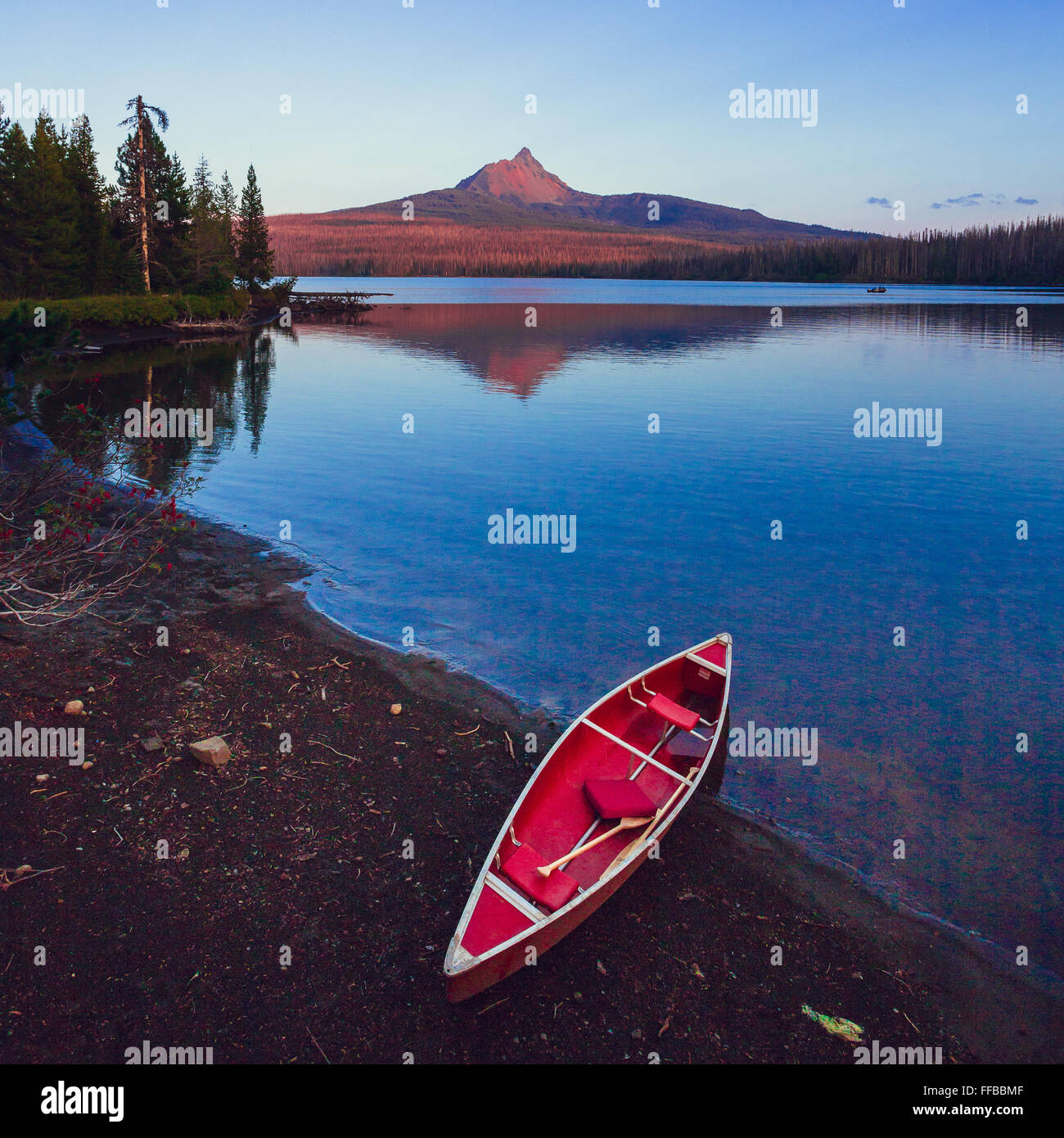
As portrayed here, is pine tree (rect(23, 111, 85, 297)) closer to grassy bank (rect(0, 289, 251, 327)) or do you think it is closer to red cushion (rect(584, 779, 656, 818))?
grassy bank (rect(0, 289, 251, 327))

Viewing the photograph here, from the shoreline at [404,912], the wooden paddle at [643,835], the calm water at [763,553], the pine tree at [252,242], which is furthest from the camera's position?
the pine tree at [252,242]

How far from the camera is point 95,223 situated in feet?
216

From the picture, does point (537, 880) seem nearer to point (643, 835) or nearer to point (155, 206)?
point (643, 835)

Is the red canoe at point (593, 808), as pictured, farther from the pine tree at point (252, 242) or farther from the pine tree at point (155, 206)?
the pine tree at point (252, 242)

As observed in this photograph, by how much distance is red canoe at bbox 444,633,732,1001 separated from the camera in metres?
6.60

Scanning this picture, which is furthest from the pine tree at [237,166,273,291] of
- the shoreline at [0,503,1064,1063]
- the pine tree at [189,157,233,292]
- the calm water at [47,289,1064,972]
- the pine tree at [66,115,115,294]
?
the shoreline at [0,503,1064,1063]

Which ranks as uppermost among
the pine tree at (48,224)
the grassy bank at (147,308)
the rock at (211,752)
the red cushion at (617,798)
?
the pine tree at (48,224)

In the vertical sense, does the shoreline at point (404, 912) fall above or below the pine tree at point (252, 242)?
below

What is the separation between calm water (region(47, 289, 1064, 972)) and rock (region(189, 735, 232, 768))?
174 inches

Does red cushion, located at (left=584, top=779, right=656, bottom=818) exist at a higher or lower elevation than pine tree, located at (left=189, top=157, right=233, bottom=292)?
lower

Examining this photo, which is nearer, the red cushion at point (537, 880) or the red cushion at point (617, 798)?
the red cushion at point (537, 880)

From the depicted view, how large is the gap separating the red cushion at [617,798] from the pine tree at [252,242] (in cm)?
9922

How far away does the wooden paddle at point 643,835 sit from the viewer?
7.52 metres

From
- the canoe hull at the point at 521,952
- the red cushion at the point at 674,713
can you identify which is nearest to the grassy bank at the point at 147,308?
the red cushion at the point at 674,713
